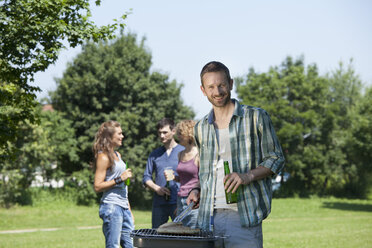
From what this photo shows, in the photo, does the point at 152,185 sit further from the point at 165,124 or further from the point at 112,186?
the point at 112,186

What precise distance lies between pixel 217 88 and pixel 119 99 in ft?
96.2

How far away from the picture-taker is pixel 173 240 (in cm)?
279

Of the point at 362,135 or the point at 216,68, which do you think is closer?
the point at 216,68

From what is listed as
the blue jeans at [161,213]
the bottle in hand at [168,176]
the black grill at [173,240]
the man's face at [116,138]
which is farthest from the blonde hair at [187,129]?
the black grill at [173,240]

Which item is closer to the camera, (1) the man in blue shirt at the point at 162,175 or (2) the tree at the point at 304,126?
(1) the man in blue shirt at the point at 162,175

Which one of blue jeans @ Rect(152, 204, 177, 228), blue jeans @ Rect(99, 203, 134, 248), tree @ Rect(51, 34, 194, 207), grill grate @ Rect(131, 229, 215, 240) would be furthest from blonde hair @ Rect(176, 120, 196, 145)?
tree @ Rect(51, 34, 194, 207)

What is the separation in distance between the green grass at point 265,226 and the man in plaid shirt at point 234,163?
964cm

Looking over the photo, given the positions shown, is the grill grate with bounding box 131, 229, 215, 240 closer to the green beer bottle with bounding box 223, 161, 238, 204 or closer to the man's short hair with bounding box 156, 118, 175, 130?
the green beer bottle with bounding box 223, 161, 238, 204

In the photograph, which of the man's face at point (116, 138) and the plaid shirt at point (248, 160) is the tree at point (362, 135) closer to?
the man's face at point (116, 138)

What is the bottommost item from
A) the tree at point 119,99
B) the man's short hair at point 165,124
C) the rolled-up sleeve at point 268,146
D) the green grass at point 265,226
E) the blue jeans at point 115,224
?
the green grass at point 265,226

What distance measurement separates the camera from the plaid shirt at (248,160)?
3.14 meters

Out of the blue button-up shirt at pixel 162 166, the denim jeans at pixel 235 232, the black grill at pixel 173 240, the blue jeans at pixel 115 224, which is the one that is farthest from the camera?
the blue button-up shirt at pixel 162 166

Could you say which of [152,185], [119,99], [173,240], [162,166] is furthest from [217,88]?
[119,99]

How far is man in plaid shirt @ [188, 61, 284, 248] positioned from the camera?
3123 millimetres
